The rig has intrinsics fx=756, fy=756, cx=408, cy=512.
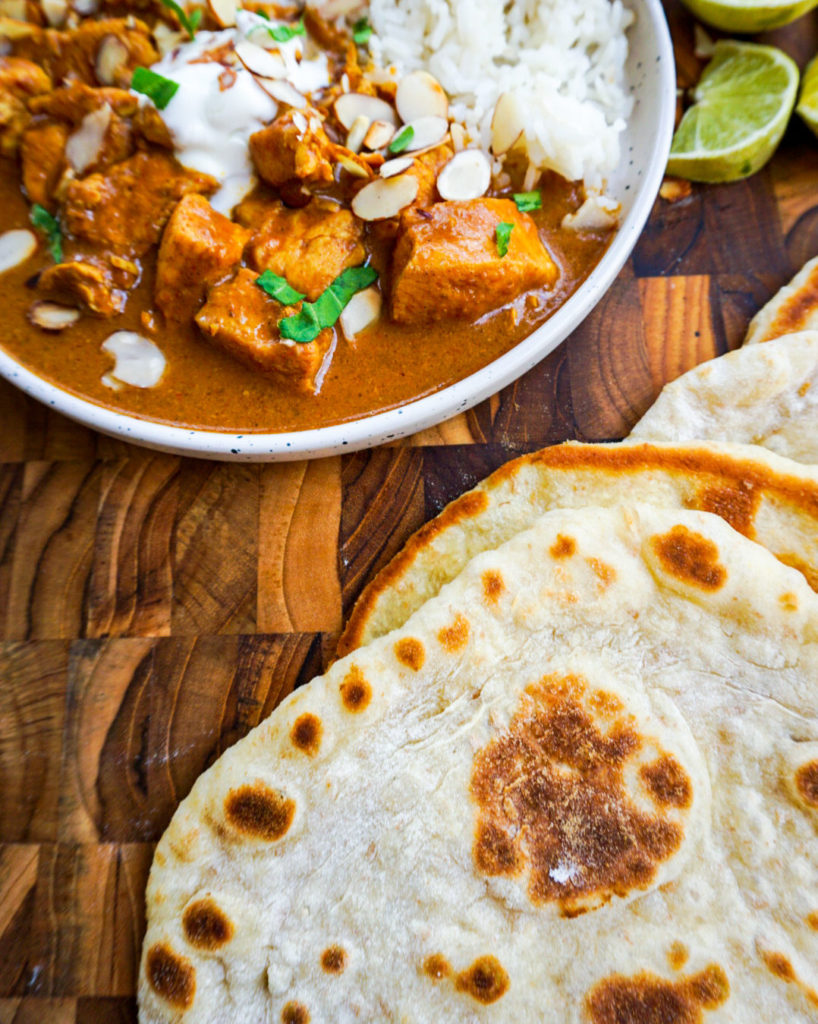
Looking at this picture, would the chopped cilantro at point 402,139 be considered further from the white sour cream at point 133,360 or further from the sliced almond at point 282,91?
the white sour cream at point 133,360

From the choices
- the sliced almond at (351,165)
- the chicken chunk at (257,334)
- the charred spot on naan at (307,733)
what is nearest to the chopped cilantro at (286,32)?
the sliced almond at (351,165)

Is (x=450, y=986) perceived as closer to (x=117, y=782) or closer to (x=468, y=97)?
(x=117, y=782)

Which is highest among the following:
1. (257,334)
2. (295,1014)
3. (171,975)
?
(257,334)

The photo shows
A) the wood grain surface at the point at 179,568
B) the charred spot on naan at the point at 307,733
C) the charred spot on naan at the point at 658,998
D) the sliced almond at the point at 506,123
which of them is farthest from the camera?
the sliced almond at the point at 506,123

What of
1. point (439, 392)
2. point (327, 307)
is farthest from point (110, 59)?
point (439, 392)

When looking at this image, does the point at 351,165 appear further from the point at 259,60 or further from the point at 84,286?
the point at 84,286

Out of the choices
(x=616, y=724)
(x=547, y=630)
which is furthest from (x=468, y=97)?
(x=616, y=724)

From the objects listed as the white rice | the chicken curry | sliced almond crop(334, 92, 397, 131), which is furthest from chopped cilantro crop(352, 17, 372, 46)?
sliced almond crop(334, 92, 397, 131)
